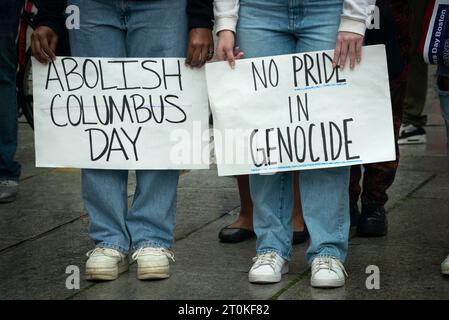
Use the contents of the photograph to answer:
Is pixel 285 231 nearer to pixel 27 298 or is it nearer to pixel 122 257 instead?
pixel 122 257

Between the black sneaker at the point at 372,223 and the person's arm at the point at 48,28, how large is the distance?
5.96 feet

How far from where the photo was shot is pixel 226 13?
4.12 m

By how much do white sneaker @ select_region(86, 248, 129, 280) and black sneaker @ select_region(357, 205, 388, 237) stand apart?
1.35 m

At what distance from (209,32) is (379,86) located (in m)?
0.77

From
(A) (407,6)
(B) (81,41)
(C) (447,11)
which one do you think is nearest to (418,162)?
(A) (407,6)

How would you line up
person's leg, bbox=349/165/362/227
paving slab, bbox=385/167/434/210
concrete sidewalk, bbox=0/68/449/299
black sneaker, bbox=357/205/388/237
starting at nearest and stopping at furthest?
concrete sidewalk, bbox=0/68/449/299
black sneaker, bbox=357/205/388/237
person's leg, bbox=349/165/362/227
paving slab, bbox=385/167/434/210

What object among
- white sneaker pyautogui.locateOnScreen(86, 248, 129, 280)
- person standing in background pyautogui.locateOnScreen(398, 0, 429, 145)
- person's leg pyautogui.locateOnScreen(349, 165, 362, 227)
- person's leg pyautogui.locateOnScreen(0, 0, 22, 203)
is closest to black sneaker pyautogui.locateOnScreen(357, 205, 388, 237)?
person's leg pyautogui.locateOnScreen(349, 165, 362, 227)

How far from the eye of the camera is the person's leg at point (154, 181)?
4.23m

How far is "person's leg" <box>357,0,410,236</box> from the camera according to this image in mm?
5000

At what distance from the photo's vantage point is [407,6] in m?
5.02

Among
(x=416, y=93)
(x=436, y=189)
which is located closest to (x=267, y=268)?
(x=436, y=189)

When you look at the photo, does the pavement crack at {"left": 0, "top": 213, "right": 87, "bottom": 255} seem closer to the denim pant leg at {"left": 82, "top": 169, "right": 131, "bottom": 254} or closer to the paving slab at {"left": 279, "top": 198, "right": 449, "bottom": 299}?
the denim pant leg at {"left": 82, "top": 169, "right": 131, "bottom": 254}

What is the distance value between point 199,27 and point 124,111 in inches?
21.2
